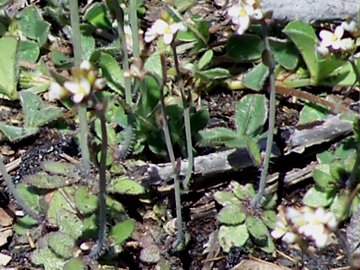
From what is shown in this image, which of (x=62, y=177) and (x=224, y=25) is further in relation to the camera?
(x=224, y=25)

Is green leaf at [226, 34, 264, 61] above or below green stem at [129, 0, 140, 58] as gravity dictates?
below

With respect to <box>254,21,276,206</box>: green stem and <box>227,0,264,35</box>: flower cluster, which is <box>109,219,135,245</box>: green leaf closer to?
<box>254,21,276,206</box>: green stem

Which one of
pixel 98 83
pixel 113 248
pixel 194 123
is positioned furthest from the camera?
pixel 194 123

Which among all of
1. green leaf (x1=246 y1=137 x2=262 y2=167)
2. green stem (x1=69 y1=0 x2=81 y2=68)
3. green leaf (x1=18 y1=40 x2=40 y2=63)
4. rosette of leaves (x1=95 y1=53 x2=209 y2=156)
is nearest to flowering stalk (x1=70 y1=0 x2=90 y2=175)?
green stem (x1=69 y1=0 x2=81 y2=68)

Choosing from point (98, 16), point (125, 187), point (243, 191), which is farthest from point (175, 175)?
point (98, 16)

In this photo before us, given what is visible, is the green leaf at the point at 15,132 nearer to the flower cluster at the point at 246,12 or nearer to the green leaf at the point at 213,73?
the green leaf at the point at 213,73

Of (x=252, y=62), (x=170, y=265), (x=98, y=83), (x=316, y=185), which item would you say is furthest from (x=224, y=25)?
(x=98, y=83)

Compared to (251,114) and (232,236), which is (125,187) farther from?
(251,114)

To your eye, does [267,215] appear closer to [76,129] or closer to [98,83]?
[76,129]
